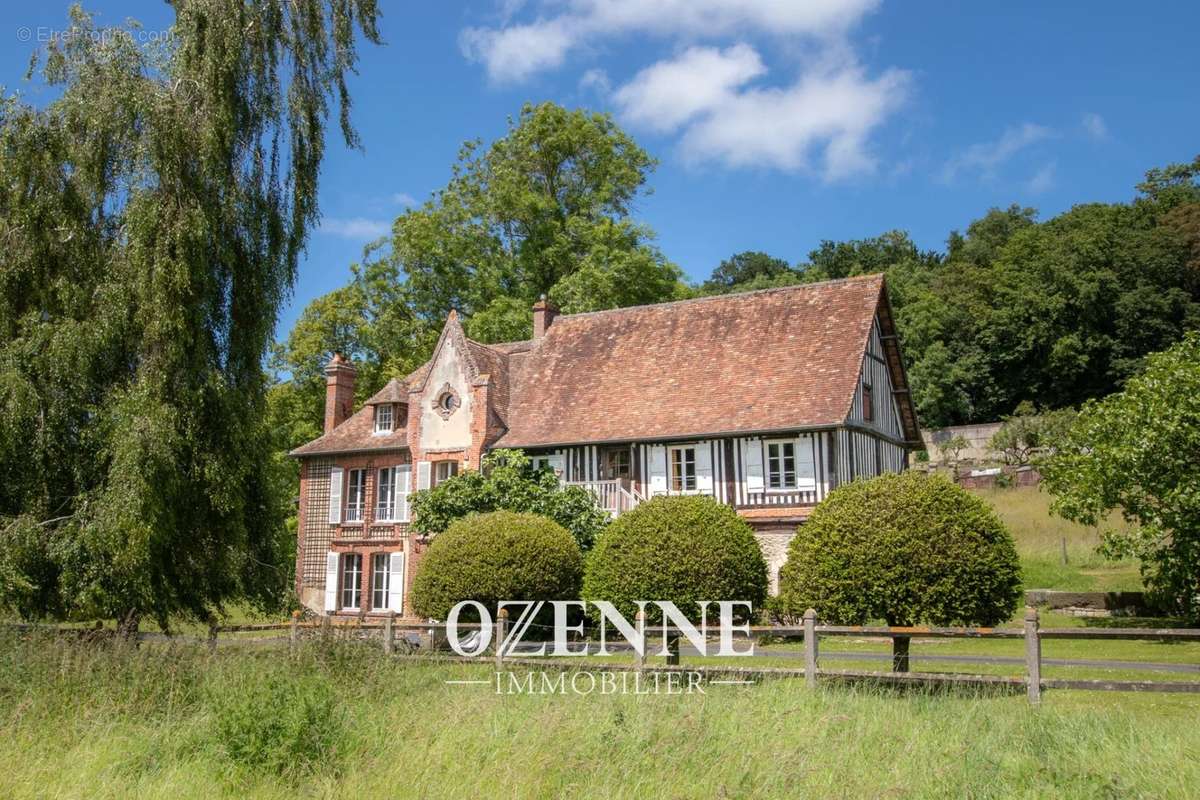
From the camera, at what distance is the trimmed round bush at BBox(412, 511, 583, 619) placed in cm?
1717

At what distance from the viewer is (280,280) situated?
47.9ft

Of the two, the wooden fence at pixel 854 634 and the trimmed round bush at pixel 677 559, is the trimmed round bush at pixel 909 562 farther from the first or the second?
the trimmed round bush at pixel 677 559

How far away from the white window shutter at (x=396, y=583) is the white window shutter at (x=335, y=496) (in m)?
2.63

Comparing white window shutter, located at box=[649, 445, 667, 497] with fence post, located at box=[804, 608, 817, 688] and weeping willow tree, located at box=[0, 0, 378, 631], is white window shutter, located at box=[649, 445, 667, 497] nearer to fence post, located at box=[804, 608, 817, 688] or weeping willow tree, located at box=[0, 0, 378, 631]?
weeping willow tree, located at box=[0, 0, 378, 631]

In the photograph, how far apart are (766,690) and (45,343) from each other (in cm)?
1071

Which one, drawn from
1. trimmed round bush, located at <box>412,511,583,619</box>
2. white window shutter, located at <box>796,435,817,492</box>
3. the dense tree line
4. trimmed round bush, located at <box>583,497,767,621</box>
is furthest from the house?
the dense tree line

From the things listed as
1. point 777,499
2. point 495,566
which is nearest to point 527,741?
point 495,566

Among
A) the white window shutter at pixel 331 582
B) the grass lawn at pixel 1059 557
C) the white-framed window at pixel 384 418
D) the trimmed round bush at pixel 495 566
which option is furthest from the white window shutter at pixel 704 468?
the white window shutter at pixel 331 582

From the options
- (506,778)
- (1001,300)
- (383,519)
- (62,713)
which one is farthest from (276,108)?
(1001,300)

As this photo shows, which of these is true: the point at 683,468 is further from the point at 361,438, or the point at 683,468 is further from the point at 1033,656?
the point at 1033,656

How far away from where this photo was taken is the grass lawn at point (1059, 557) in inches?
939

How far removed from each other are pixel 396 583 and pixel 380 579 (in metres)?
1.17

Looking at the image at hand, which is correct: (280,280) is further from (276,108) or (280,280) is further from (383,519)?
(383,519)

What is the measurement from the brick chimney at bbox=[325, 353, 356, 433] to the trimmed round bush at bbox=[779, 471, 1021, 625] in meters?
19.5
